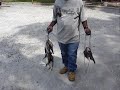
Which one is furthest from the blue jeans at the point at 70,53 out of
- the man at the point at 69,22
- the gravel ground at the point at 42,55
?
the gravel ground at the point at 42,55

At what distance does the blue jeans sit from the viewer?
17.3 feet

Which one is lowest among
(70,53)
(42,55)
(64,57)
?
(42,55)

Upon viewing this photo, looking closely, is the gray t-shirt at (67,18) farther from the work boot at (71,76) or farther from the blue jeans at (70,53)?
the work boot at (71,76)

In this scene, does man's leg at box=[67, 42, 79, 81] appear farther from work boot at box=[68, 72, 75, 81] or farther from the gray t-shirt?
the gray t-shirt

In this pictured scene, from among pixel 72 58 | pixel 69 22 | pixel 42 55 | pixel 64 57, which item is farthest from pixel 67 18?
pixel 42 55

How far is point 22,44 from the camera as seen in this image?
7.82 metres

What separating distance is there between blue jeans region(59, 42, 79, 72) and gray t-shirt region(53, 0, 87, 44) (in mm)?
112

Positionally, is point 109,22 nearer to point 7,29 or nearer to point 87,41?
point 87,41

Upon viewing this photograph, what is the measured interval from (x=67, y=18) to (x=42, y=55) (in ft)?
7.03

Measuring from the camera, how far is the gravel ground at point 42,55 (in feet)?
18.3

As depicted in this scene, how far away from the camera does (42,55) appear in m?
6.97

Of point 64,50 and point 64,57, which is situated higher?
point 64,50

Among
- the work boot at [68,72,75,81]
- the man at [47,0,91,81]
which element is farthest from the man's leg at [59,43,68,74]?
the work boot at [68,72,75,81]

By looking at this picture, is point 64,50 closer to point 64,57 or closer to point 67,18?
point 64,57
